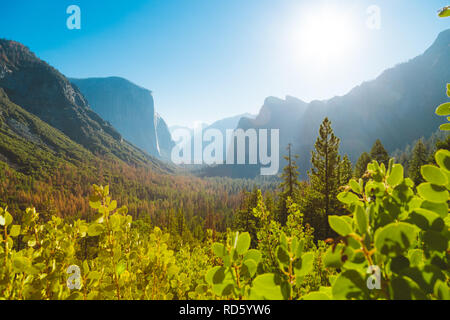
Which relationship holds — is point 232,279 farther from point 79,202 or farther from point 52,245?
point 79,202

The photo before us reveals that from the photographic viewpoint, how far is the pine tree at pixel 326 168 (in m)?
14.4

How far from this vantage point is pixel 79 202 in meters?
80.5

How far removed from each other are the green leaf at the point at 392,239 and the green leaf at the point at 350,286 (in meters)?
0.10

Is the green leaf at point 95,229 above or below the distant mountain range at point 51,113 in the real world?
below

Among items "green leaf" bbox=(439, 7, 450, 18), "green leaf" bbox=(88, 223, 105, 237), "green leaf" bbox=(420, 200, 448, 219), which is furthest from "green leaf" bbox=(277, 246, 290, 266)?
"green leaf" bbox=(439, 7, 450, 18)

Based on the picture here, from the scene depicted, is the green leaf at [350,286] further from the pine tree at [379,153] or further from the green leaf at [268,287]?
the pine tree at [379,153]

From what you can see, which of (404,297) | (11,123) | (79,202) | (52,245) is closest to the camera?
(404,297)

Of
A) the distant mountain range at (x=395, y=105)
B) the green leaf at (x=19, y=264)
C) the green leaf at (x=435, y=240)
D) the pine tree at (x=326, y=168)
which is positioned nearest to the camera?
the green leaf at (x=435, y=240)

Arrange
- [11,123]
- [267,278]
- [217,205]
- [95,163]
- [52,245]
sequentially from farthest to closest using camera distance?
1. [95,163]
2. [11,123]
3. [217,205]
4. [52,245]
5. [267,278]

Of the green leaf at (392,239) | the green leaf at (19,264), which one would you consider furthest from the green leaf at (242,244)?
the green leaf at (19,264)

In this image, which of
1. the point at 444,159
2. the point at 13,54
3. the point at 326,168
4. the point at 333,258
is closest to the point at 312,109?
the point at 326,168

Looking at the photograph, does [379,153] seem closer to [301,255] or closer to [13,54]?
[301,255]

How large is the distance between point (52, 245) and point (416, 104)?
665ft
